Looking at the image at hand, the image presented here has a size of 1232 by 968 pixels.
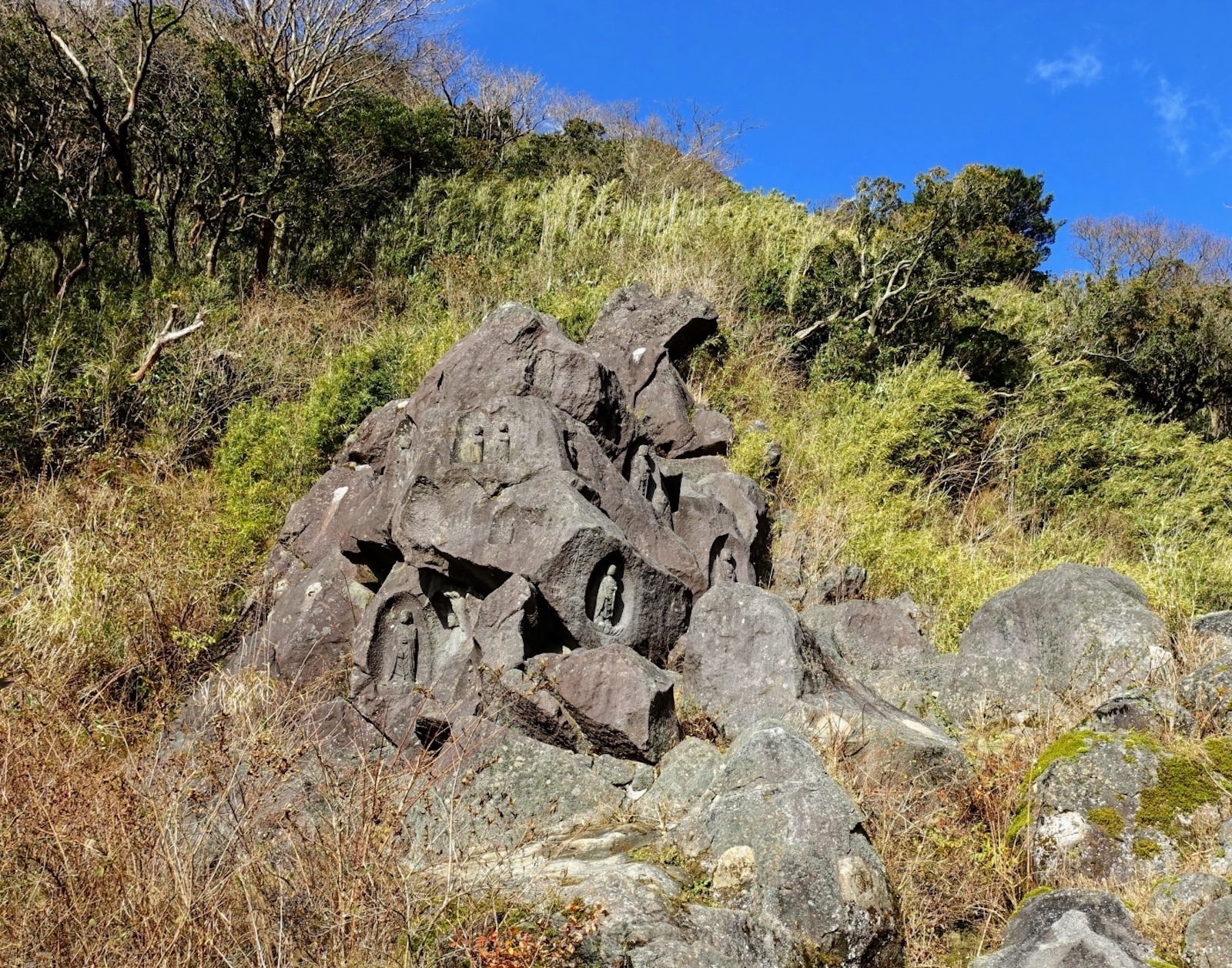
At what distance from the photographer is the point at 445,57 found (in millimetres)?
24250

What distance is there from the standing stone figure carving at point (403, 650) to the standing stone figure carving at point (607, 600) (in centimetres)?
109

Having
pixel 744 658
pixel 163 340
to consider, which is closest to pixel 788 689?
pixel 744 658

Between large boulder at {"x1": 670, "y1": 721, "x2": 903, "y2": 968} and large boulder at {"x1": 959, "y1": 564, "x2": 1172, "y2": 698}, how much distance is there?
2512 millimetres

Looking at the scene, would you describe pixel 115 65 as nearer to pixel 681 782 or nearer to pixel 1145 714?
pixel 681 782

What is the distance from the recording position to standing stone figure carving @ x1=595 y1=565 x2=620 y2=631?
5.05m

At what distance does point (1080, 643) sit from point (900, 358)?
257 inches

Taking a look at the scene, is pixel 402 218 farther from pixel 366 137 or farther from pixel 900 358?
pixel 900 358

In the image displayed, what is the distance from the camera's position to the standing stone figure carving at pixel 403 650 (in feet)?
16.7

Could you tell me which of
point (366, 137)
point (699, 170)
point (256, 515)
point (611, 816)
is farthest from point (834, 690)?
point (699, 170)

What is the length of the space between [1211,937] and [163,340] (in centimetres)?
887

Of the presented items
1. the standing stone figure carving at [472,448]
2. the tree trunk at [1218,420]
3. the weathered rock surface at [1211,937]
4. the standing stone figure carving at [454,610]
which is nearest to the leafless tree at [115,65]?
the standing stone figure carving at [472,448]

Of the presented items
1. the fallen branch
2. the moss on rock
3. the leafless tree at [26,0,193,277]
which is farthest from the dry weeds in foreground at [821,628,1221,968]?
the leafless tree at [26,0,193,277]

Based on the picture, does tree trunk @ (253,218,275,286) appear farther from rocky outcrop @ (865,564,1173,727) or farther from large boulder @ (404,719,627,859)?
rocky outcrop @ (865,564,1173,727)

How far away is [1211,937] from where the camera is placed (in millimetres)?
2629
